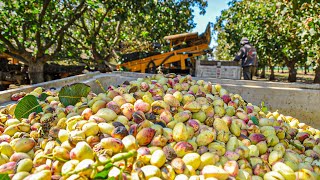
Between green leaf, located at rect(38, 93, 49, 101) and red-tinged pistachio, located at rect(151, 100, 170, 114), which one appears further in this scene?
green leaf, located at rect(38, 93, 49, 101)

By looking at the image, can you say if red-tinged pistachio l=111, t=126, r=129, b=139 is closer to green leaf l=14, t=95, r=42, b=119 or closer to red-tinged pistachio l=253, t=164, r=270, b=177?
red-tinged pistachio l=253, t=164, r=270, b=177

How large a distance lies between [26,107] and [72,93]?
1.25ft

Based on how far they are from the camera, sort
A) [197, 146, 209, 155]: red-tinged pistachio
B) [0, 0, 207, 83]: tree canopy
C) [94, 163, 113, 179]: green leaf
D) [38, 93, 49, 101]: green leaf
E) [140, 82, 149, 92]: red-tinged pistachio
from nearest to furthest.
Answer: [94, 163, 113, 179]: green leaf, [197, 146, 209, 155]: red-tinged pistachio, [140, 82, 149, 92]: red-tinged pistachio, [38, 93, 49, 101]: green leaf, [0, 0, 207, 83]: tree canopy

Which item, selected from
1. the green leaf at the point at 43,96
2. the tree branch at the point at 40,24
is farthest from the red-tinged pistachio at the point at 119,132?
the tree branch at the point at 40,24

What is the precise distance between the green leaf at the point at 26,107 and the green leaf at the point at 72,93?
0.68 ft

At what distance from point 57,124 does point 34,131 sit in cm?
16

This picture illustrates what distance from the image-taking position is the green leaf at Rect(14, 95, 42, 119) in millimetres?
2023

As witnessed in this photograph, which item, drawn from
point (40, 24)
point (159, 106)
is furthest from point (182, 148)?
point (40, 24)

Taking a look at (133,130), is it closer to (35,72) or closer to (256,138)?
(256,138)

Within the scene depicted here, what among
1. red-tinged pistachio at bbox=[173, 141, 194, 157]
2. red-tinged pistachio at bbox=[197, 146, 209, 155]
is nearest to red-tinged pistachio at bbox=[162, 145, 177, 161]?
red-tinged pistachio at bbox=[173, 141, 194, 157]

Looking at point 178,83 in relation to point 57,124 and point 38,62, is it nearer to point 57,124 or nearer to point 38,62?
point 57,124

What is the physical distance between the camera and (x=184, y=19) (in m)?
15.2

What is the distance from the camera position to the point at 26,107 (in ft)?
6.82

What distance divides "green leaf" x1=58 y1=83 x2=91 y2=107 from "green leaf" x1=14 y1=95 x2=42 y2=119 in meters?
0.21
